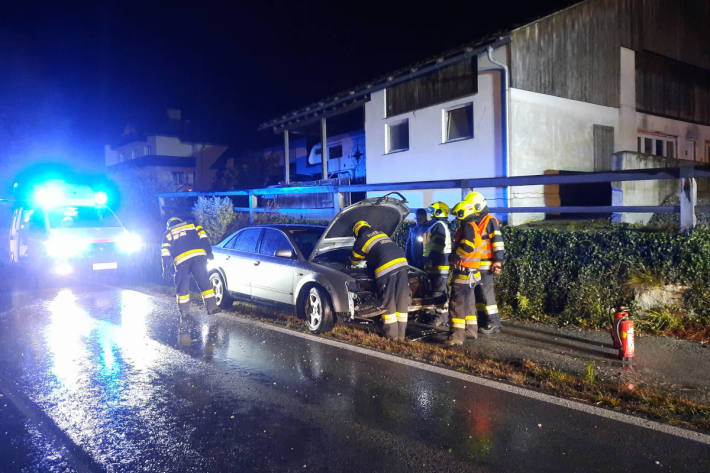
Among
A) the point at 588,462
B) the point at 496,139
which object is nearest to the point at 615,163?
the point at 496,139

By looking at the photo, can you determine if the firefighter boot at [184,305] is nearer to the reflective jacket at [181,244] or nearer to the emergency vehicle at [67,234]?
the reflective jacket at [181,244]

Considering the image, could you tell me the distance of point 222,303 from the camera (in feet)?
30.2

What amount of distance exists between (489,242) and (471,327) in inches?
42.5

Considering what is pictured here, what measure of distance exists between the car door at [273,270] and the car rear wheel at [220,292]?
2.79ft

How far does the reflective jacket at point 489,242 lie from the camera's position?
6902mm

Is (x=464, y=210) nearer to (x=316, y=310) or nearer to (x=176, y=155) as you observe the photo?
(x=316, y=310)

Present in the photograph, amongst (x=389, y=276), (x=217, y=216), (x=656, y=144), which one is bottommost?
(x=389, y=276)

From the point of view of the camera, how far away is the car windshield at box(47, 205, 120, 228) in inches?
525

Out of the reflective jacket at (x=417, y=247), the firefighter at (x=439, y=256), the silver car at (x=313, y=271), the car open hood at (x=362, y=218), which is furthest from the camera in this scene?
the reflective jacket at (x=417, y=247)

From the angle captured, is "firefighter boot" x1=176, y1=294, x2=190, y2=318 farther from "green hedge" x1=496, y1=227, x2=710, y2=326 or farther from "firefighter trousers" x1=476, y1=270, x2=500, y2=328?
"green hedge" x1=496, y1=227, x2=710, y2=326

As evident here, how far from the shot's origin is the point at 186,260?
8656mm

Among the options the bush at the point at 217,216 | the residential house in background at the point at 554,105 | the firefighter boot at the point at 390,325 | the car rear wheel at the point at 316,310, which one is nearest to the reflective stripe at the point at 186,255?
the car rear wheel at the point at 316,310

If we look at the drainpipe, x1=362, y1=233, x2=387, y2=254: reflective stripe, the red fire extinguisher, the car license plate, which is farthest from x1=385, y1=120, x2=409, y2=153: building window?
the red fire extinguisher

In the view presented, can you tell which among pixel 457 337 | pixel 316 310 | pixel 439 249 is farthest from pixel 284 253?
pixel 457 337
